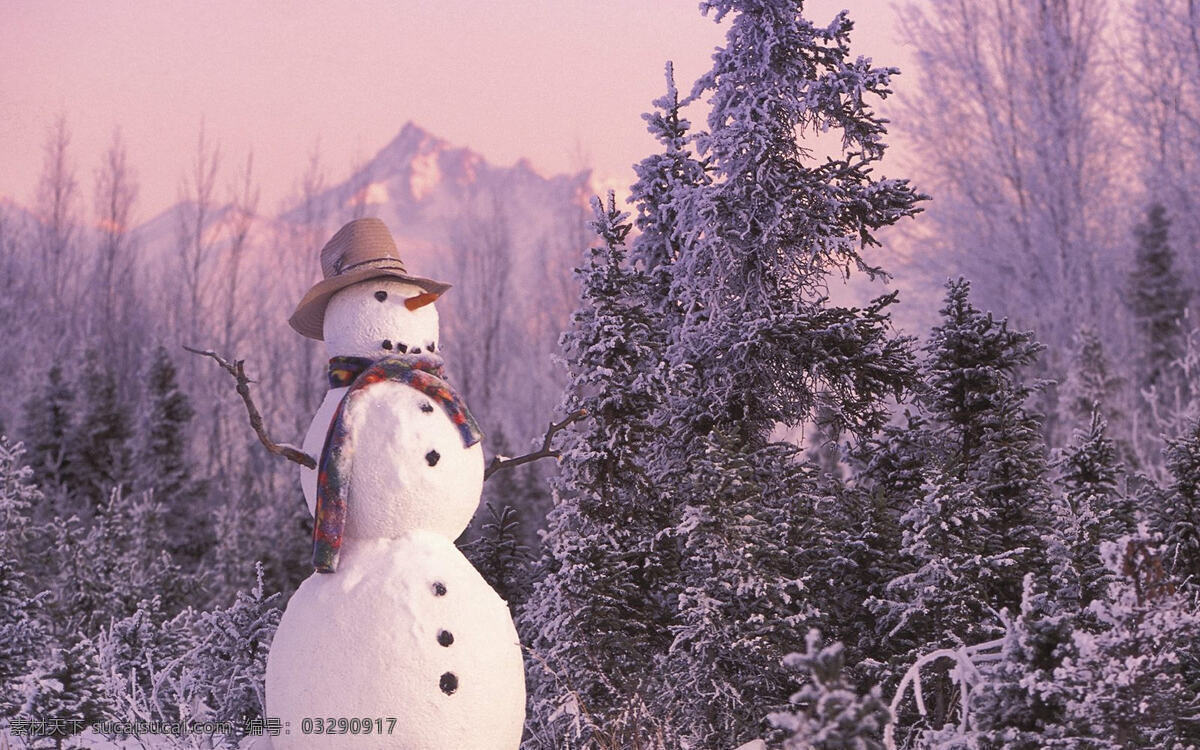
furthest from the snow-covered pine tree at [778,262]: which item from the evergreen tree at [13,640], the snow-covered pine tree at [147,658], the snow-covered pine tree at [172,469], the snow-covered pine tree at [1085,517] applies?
the snow-covered pine tree at [172,469]

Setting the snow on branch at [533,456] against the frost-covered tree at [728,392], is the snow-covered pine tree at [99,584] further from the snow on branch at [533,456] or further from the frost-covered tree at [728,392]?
the snow on branch at [533,456]

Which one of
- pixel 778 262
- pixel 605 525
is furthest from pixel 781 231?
pixel 605 525

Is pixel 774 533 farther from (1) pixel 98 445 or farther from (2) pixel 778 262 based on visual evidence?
(1) pixel 98 445

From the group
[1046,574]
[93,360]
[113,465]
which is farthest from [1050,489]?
[93,360]

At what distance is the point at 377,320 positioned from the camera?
5.97 m

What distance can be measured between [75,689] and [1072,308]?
76.4 feet

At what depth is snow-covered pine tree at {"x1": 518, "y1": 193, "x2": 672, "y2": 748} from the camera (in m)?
7.76

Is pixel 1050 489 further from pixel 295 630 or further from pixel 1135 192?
pixel 1135 192

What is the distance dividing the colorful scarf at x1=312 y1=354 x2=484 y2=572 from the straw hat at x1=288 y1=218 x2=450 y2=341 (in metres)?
0.36

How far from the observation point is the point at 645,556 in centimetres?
821

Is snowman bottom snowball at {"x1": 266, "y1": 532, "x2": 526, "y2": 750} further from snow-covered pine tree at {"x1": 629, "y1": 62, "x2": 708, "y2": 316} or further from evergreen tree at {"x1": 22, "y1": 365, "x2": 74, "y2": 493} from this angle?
evergreen tree at {"x1": 22, "y1": 365, "x2": 74, "y2": 493}

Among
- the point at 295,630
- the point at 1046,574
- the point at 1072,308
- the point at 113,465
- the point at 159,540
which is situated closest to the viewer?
the point at 295,630

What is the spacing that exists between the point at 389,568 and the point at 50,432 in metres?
17.7

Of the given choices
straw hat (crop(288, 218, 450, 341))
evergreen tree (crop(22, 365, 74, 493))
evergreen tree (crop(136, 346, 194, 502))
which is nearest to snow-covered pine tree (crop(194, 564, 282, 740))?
straw hat (crop(288, 218, 450, 341))
